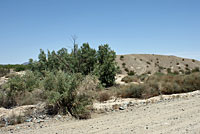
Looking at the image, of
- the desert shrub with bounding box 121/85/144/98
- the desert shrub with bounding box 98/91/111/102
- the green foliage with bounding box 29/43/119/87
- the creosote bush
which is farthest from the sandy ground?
the green foliage with bounding box 29/43/119/87

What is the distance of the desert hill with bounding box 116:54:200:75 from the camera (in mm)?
52172

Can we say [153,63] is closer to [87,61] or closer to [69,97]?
[87,61]

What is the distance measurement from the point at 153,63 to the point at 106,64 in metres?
37.0

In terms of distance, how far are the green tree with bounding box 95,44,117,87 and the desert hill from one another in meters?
25.0

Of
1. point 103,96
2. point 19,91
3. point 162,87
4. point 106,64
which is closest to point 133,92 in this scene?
point 103,96

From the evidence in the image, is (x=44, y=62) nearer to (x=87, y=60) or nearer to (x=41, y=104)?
(x=87, y=60)

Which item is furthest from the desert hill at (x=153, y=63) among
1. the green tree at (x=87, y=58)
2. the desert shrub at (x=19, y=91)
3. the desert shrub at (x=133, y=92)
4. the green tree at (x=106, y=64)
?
the desert shrub at (x=19, y=91)

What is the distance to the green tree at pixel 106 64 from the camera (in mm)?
23852

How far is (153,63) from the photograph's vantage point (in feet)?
190

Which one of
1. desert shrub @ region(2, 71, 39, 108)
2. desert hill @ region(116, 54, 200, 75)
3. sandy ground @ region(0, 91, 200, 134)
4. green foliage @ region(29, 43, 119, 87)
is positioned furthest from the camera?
desert hill @ region(116, 54, 200, 75)

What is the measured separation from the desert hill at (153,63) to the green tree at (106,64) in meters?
25.0

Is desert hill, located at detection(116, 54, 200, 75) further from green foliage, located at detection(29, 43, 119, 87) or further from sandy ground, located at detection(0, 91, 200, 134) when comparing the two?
sandy ground, located at detection(0, 91, 200, 134)

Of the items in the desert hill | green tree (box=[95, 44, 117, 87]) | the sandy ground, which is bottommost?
the sandy ground

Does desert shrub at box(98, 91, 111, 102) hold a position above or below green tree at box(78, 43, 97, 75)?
below
